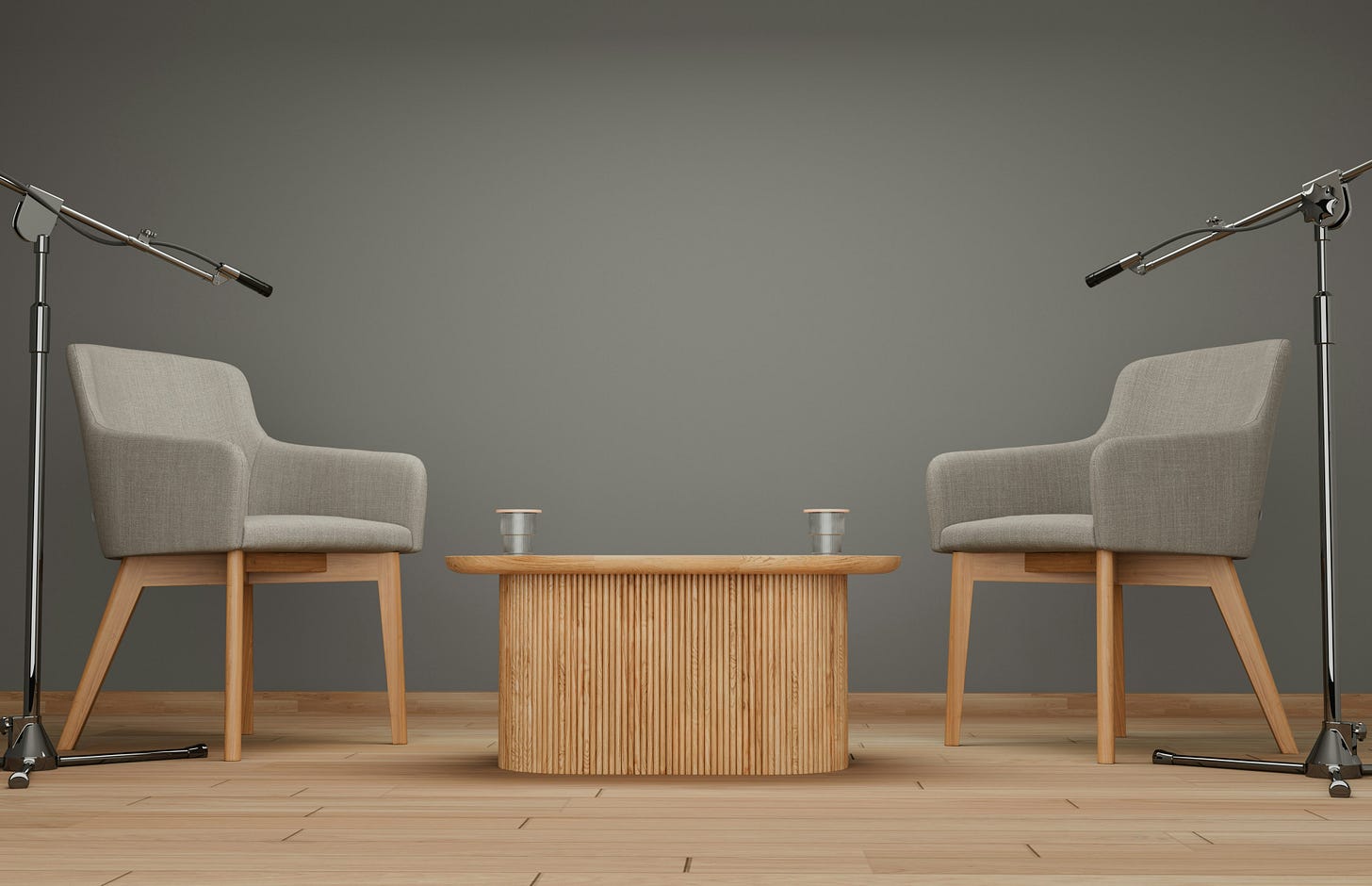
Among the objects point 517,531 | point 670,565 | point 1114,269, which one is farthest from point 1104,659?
point 517,531

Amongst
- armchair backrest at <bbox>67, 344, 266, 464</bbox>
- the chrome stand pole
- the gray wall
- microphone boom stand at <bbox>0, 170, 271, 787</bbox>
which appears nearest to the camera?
the chrome stand pole

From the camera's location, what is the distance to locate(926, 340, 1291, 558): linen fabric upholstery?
2.37 meters

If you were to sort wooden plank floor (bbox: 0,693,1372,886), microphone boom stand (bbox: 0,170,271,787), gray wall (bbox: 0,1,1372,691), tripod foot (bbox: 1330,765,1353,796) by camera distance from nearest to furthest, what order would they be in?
wooden plank floor (bbox: 0,693,1372,886) → tripod foot (bbox: 1330,765,1353,796) → microphone boom stand (bbox: 0,170,271,787) → gray wall (bbox: 0,1,1372,691)

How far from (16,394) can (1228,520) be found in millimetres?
3118

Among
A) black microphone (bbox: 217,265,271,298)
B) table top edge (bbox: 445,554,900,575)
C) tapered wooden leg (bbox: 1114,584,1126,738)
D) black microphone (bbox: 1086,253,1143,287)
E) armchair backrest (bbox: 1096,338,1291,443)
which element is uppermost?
black microphone (bbox: 217,265,271,298)

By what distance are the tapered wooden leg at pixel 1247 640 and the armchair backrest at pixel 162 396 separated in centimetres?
213

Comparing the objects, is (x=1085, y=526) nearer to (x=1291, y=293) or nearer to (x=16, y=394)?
(x=1291, y=293)

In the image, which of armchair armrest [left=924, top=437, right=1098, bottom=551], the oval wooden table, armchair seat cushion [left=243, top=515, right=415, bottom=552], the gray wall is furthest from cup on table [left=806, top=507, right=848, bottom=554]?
the gray wall

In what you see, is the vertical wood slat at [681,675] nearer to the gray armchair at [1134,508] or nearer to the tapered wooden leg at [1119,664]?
the gray armchair at [1134,508]

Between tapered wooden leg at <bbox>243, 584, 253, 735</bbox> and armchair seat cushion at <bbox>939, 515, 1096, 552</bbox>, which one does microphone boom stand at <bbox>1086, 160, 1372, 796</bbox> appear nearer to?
armchair seat cushion at <bbox>939, 515, 1096, 552</bbox>

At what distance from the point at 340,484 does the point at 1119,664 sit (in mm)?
1915

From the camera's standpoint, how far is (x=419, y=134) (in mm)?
3531

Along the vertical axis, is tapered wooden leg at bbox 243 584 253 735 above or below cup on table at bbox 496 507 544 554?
below

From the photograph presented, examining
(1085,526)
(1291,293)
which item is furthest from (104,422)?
(1291,293)
